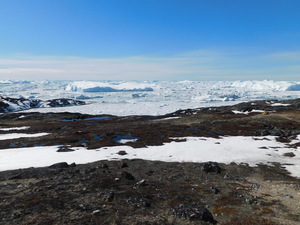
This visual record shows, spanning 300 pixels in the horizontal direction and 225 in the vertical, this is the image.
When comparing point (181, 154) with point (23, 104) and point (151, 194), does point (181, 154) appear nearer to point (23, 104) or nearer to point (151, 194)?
point (151, 194)

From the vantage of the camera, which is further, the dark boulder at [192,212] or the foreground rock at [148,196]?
the foreground rock at [148,196]

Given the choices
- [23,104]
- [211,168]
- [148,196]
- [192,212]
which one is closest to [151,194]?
[148,196]

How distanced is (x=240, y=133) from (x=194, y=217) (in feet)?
89.8

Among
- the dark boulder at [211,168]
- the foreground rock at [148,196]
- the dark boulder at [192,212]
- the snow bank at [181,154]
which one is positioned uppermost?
the dark boulder at [192,212]

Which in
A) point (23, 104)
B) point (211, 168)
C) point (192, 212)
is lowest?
point (23, 104)

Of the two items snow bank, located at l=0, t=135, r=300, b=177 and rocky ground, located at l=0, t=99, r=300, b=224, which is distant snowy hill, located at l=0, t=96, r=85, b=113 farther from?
rocky ground, located at l=0, t=99, r=300, b=224

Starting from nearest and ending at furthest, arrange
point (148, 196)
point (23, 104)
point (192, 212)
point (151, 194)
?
point (192, 212), point (148, 196), point (151, 194), point (23, 104)

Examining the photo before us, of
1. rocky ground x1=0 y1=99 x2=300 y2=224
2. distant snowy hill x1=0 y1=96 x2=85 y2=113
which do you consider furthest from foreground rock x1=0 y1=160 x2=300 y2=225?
distant snowy hill x1=0 y1=96 x2=85 y2=113

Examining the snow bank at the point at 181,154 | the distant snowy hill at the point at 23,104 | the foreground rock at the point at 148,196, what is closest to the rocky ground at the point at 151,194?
the foreground rock at the point at 148,196

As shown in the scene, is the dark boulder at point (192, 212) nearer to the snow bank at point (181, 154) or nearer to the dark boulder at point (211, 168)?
the dark boulder at point (211, 168)

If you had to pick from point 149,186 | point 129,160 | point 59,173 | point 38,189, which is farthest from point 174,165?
point 38,189

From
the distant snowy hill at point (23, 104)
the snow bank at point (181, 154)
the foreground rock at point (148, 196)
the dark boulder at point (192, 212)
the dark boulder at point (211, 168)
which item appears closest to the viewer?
the dark boulder at point (192, 212)

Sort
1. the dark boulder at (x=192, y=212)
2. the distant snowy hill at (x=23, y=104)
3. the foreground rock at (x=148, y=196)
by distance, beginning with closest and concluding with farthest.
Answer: the dark boulder at (x=192, y=212)
the foreground rock at (x=148, y=196)
the distant snowy hill at (x=23, y=104)

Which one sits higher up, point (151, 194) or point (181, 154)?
point (151, 194)
